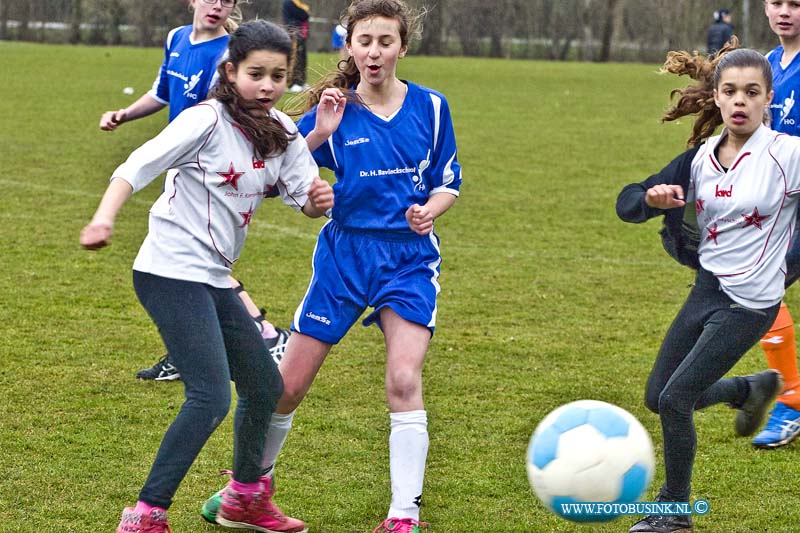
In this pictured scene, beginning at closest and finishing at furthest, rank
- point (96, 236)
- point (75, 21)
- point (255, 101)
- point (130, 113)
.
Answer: point (96, 236) → point (255, 101) → point (130, 113) → point (75, 21)

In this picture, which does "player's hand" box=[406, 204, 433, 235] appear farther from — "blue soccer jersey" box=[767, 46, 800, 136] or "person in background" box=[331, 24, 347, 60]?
"blue soccer jersey" box=[767, 46, 800, 136]

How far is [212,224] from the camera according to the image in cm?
362

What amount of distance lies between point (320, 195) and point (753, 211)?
4.91ft

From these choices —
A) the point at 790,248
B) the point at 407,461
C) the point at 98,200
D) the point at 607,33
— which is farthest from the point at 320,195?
the point at 607,33

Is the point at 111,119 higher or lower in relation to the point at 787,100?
lower

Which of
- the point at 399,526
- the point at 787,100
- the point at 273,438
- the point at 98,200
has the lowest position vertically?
the point at 98,200

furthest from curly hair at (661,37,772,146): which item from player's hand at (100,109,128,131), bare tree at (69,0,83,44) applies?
bare tree at (69,0,83,44)

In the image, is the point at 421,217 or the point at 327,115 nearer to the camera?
the point at 421,217

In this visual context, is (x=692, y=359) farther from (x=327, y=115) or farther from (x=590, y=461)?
(x=327, y=115)

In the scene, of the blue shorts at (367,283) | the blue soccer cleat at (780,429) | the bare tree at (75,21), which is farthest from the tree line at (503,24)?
the blue shorts at (367,283)

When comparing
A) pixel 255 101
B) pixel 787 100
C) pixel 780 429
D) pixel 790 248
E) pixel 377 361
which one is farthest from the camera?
pixel 377 361

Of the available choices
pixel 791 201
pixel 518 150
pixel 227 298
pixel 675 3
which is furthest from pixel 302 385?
pixel 675 3

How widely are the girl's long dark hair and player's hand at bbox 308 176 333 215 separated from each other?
0.16m

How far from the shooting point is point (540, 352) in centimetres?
635
